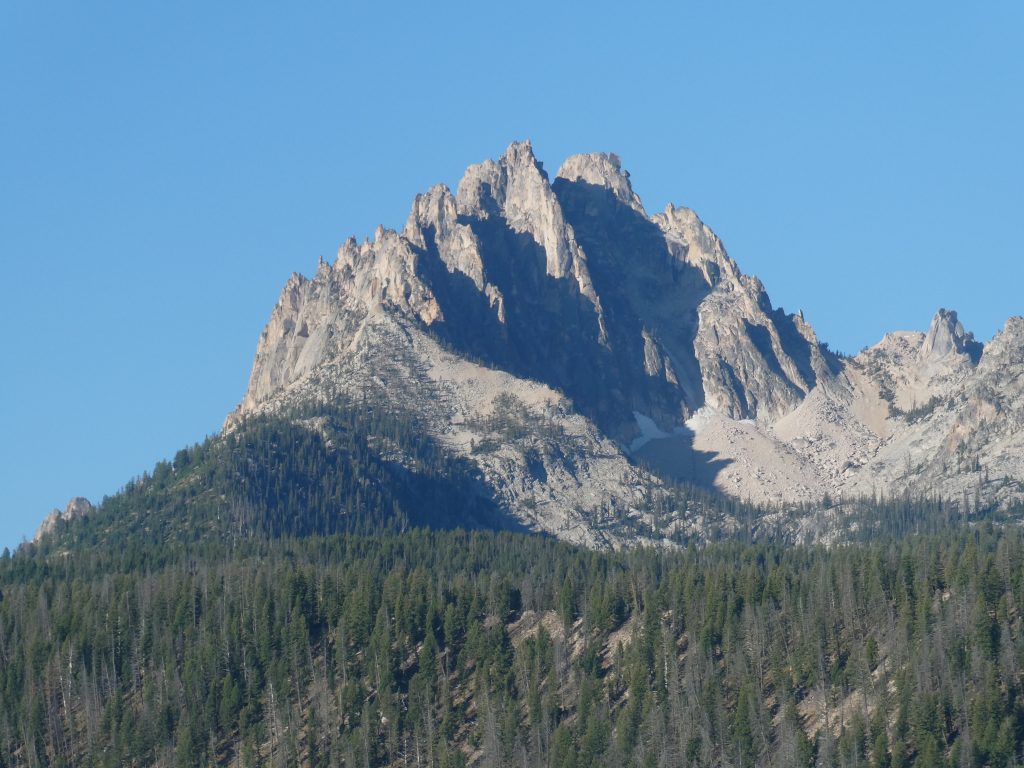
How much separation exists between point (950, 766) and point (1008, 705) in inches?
485

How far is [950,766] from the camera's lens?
611 ft

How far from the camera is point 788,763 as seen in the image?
196750 millimetres

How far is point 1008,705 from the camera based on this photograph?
641 feet

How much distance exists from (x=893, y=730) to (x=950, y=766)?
10317mm

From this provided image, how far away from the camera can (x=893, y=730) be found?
196 meters

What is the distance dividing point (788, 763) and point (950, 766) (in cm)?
1682

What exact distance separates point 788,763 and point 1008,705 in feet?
69.9

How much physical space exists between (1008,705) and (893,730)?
10980 mm
